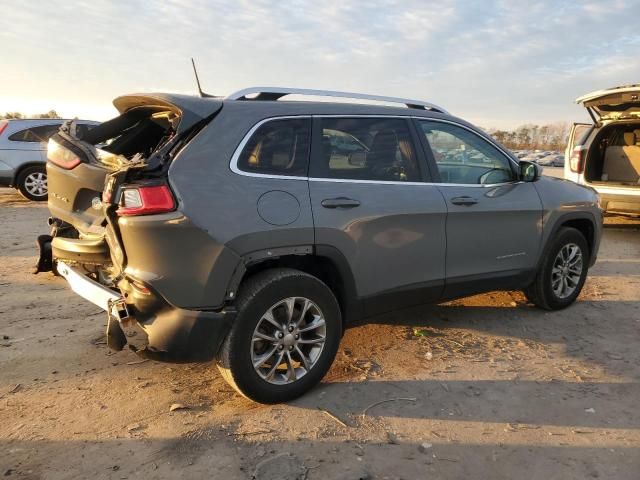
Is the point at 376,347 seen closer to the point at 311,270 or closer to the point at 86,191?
the point at 311,270

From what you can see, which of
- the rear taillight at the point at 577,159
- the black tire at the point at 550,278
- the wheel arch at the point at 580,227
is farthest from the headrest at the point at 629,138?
the black tire at the point at 550,278

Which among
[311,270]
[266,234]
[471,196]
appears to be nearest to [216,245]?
[266,234]

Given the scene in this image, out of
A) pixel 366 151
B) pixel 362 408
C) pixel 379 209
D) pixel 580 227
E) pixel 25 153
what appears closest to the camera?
pixel 362 408

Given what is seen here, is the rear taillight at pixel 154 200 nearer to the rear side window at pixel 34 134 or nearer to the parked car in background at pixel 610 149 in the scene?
the parked car in background at pixel 610 149

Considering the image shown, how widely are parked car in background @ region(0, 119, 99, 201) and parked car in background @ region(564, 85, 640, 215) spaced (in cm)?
991

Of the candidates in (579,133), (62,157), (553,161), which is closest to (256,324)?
(62,157)

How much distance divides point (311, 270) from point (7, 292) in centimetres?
350

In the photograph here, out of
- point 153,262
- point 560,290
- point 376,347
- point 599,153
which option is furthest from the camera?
point 599,153

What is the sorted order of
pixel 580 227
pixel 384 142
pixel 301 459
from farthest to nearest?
pixel 580 227
pixel 384 142
pixel 301 459

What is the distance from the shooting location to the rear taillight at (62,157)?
339 centimetres

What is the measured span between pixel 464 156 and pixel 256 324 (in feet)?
7.56

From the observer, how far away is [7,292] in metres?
5.00

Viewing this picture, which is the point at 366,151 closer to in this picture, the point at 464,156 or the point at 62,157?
the point at 464,156

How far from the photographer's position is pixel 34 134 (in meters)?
10.5
